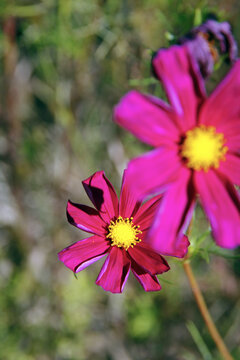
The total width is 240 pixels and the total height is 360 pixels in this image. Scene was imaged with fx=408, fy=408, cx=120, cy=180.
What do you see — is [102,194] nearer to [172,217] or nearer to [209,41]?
[172,217]

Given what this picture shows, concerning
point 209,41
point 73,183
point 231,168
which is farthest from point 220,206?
point 73,183

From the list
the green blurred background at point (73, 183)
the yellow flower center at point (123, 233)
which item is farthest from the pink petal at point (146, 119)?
the green blurred background at point (73, 183)

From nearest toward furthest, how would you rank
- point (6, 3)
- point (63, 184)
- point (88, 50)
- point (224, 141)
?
point (224, 141), point (6, 3), point (88, 50), point (63, 184)

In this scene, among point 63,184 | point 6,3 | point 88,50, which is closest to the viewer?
point 6,3

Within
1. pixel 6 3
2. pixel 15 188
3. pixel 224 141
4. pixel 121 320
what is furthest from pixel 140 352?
pixel 6 3

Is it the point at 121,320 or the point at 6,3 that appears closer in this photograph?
the point at 6,3

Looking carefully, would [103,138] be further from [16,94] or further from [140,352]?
[140,352]
